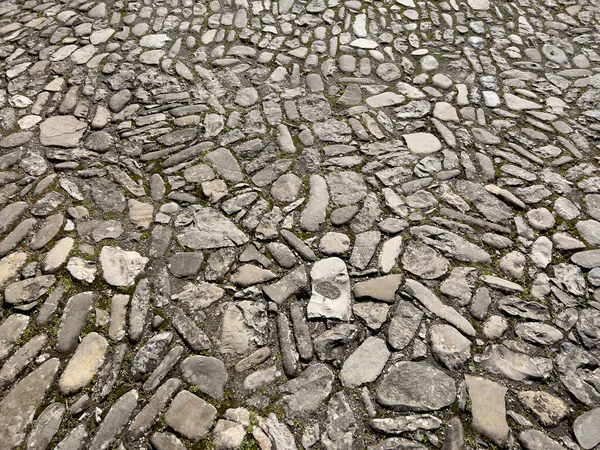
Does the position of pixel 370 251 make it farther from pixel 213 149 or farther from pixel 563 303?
pixel 213 149

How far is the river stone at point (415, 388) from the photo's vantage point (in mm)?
2488

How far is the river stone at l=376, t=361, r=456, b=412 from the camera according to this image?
8.16 feet

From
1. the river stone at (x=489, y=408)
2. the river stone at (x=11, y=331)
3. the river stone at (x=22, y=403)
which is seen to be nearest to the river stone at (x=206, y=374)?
the river stone at (x=22, y=403)

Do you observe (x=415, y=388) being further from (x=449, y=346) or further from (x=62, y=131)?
(x=62, y=131)

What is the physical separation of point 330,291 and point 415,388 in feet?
2.51

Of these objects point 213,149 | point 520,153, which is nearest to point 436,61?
point 520,153

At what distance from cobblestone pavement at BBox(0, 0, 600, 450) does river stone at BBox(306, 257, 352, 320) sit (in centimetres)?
2

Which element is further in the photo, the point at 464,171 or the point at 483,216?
the point at 464,171

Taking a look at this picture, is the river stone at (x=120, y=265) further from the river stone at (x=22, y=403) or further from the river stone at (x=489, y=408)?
the river stone at (x=489, y=408)

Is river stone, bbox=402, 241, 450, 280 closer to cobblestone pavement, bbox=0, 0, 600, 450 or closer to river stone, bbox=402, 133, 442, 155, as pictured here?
cobblestone pavement, bbox=0, 0, 600, 450

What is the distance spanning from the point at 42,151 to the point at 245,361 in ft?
8.63

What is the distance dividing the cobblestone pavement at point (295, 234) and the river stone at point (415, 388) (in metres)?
0.01

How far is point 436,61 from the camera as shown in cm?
512

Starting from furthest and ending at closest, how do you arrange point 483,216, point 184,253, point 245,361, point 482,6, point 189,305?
1. point 482,6
2. point 483,216
3. point 184,253
4. point 189,305
5. point 245,361
